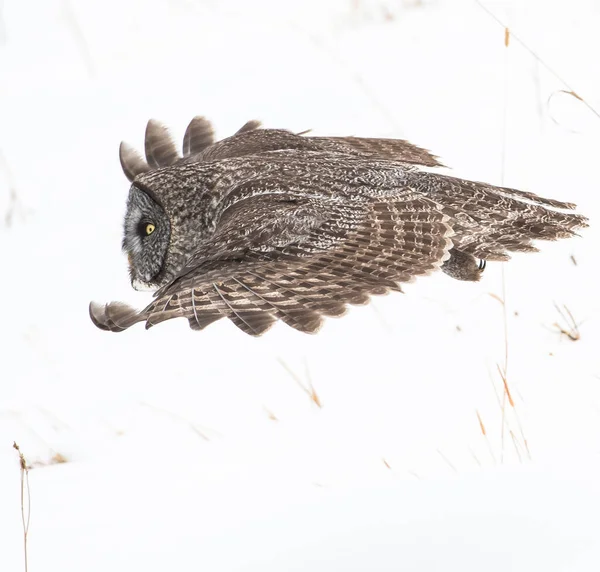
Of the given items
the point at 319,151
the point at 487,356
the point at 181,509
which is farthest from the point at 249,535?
the point at 319,151

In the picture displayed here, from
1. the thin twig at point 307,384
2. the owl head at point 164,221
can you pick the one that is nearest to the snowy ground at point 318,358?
the thin twig at point 307,384

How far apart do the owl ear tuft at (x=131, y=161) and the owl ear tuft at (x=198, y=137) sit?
9.0 inches

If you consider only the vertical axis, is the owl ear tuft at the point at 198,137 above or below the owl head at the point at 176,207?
above

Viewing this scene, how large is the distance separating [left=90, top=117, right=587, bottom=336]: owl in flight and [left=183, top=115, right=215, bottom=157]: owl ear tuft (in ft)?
0.94

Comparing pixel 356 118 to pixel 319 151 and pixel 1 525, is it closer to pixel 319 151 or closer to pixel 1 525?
pixel 319 151

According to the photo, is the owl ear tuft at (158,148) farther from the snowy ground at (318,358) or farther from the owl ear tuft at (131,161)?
the snowy ground at (318,358)

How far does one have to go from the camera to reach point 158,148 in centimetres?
516

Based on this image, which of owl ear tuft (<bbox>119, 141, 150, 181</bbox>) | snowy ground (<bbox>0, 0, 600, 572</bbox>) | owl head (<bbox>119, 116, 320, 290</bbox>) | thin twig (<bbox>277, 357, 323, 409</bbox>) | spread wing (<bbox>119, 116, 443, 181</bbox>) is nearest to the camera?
snowy ground (<bbox>0, 0, 600, 572</bbox>)

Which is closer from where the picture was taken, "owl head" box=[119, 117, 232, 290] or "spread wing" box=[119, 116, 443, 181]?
"owl head" box=[119, 117, 232, 290]

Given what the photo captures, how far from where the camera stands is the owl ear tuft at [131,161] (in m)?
5.12

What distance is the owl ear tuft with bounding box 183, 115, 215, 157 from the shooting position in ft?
17.0

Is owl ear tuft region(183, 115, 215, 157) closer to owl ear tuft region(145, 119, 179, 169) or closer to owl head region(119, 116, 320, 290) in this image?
owl ear tuft region(145, 119, 179, 169)

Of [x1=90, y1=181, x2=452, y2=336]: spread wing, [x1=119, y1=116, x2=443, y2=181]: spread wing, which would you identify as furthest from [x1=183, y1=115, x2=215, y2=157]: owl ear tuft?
[x1=90, y1=181, x2=452, y2=336]: spread wing

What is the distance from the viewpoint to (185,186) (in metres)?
4.27
